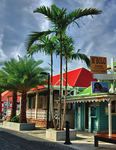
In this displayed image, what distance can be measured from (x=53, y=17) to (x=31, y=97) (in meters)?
18.3

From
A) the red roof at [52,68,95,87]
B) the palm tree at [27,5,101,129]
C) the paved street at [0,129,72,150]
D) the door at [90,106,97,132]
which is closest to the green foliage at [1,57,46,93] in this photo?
the red roof at [52,68,95,87]

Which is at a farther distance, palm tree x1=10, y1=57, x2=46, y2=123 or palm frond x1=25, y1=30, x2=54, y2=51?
palm tree x1=10, y1=57, x2=46, y2=123

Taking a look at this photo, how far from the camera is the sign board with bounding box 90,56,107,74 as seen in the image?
Answer: 1944 centimetres

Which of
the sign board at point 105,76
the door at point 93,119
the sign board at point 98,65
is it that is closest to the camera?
the sign board at point 105,76

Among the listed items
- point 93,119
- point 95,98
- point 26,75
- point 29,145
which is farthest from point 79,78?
point 29,145

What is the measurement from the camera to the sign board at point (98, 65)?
19.4 meters

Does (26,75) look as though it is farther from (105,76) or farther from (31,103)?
(105,76)

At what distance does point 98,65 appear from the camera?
19625 millimetres

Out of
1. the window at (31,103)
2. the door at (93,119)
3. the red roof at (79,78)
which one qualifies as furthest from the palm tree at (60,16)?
the window at (31,103)

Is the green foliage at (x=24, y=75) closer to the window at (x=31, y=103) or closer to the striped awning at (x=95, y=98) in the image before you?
the striped awning at (x=95, y=98)

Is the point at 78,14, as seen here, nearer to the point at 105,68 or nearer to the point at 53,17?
the point at 53,17

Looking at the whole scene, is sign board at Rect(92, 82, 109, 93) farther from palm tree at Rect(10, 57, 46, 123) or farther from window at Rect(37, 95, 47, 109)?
window at Rect(37, 95, 47, 109)

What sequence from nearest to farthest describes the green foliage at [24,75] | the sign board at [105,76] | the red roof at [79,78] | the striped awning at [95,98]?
the sign board at [105,76], the striped awning at [95,98], the green foliage at [24,75], the red roof at [79,78]

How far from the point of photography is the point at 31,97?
3766 centimetres
